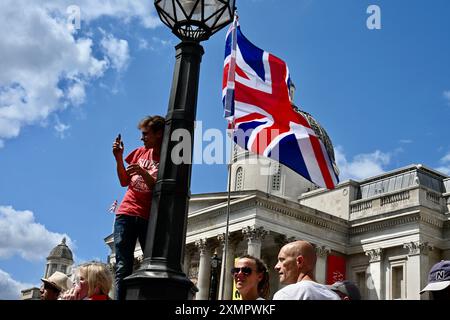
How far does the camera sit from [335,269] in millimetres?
41094

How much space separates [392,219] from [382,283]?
3970mm

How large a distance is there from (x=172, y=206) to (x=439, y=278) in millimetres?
2684

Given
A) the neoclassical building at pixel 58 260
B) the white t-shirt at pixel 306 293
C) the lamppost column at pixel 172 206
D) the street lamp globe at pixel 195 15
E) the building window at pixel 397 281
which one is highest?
the neoclassical building at pixel 58 260

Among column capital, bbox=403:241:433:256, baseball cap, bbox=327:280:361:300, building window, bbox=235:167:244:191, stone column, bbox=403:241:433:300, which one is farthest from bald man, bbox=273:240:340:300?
building window, bbox=235:167:244:191

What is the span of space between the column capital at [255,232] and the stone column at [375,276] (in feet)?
24.0

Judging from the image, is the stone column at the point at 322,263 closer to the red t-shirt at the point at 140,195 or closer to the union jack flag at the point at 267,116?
the union jack flag at the point at 267,116

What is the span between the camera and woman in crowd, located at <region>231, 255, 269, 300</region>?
563 cm

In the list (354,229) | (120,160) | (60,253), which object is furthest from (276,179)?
(120,160)

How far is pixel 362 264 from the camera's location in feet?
136

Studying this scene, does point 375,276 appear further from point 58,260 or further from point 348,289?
point 58,260

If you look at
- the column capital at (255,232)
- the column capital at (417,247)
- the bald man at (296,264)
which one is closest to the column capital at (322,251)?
the column capital at (255,232)

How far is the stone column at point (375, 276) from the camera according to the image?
128 feet
